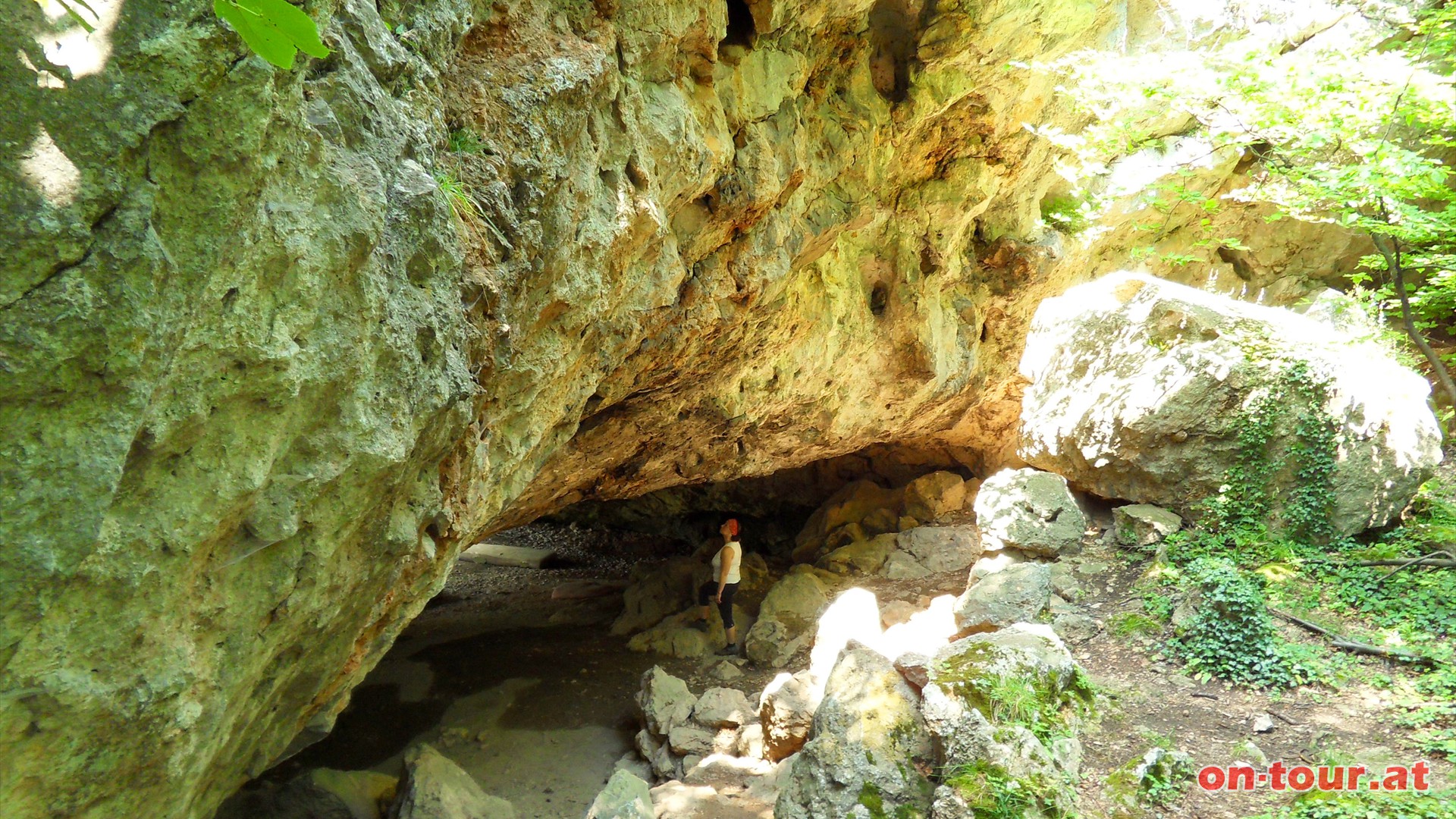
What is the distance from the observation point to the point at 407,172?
3.29 m

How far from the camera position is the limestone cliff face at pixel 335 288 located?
2.02 meters

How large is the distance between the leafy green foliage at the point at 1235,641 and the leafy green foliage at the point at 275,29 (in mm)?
7334

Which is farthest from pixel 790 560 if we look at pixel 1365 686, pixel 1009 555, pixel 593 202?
pixel 593 202

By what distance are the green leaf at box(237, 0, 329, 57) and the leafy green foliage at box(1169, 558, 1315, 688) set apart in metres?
7.32

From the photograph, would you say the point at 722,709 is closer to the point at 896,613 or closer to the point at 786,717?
the point at 786,717

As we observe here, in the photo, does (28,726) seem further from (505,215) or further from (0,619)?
(505,215)

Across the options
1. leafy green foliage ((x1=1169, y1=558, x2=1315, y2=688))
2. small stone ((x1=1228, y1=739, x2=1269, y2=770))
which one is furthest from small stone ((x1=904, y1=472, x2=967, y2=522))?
small stone ((x1=1228, y1=739, x2=1269, y2=770))

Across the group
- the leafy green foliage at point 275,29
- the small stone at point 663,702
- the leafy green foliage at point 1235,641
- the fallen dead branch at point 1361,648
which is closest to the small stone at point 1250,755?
the leafy green foliage at point 1235,641

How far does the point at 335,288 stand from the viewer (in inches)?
118

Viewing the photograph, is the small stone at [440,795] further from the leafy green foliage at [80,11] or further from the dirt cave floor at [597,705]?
the leafy green foliage at [80,11]

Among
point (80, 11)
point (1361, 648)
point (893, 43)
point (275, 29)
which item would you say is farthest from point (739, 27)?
point (1361, 648)

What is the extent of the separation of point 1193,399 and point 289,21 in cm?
913

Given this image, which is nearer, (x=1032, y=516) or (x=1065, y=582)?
(x=1065, y=582)

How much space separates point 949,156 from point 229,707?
8.82m
